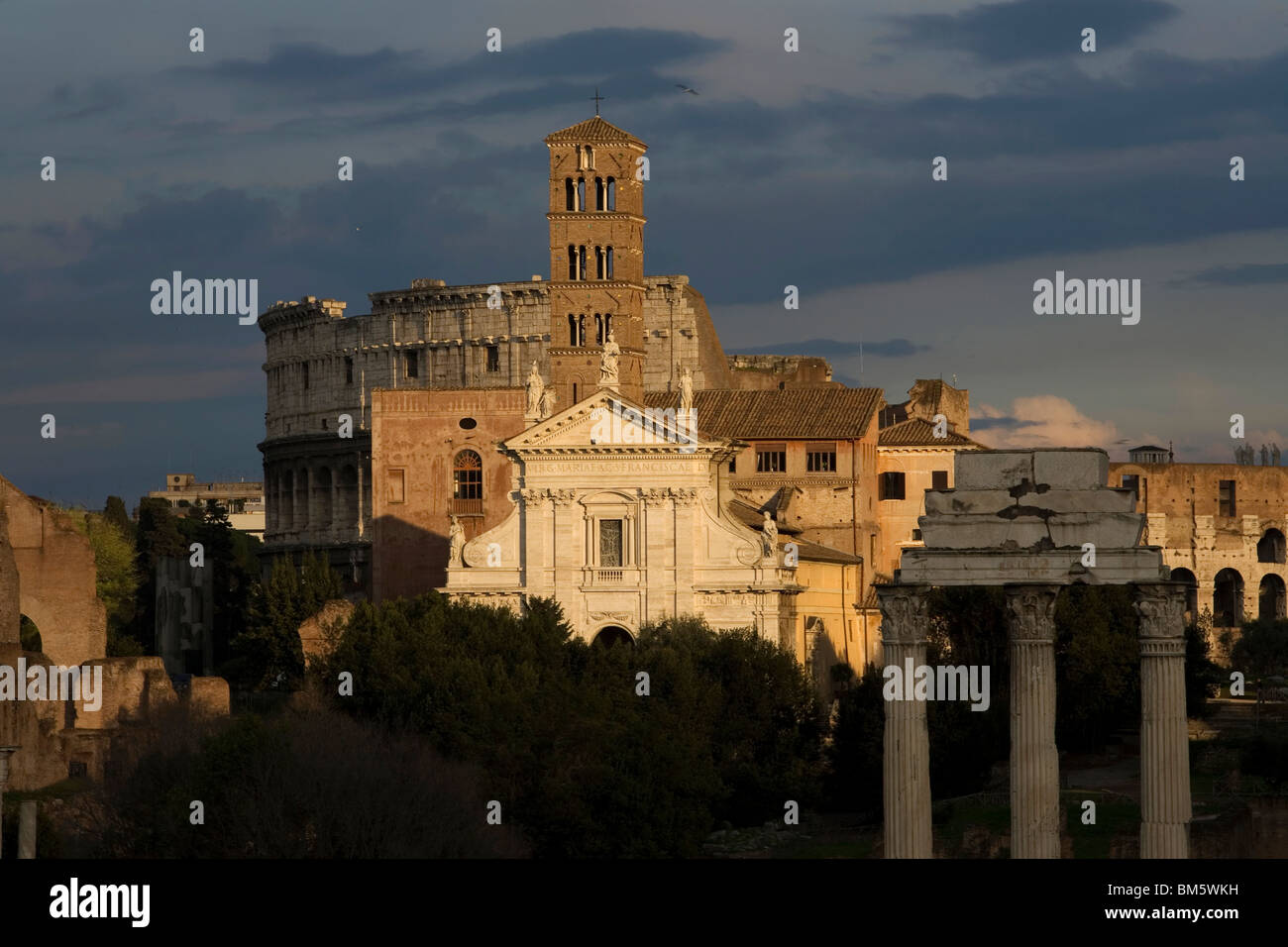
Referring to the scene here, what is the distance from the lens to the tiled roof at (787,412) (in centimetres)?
8444

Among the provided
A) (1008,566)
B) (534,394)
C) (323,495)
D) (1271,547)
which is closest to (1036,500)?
(1008,566)

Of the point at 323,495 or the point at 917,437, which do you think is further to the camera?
the point at 323,495

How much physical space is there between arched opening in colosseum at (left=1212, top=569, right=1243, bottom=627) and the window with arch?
3170cm

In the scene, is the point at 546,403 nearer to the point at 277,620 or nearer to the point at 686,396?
the point at 686,396

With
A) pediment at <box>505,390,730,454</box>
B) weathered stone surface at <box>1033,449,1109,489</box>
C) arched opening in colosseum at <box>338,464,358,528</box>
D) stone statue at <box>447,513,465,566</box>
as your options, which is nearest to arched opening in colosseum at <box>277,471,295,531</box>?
arched opening in colosseum at <box>338,464,358,528</box>

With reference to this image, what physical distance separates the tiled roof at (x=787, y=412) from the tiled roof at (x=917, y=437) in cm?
309

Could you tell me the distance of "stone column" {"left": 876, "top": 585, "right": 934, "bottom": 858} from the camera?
33.7m

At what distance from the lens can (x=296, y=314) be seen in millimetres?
130750

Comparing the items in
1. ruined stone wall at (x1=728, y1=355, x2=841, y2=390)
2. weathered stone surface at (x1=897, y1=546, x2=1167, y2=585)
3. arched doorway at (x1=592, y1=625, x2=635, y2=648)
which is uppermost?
ruined stone wall at (x1=728, y1=355, x2=841, y2=390)

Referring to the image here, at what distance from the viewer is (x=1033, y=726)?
34.2 meters

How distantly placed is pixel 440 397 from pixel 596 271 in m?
12.5

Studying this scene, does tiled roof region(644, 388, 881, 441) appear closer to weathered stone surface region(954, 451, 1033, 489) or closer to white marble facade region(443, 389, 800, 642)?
white marble facade region(443, 389, 800, 642)

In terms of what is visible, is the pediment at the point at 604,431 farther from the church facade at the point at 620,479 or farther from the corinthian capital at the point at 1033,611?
the corinthian capital at the point at 1033,611

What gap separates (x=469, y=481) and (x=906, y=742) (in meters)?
57.9
